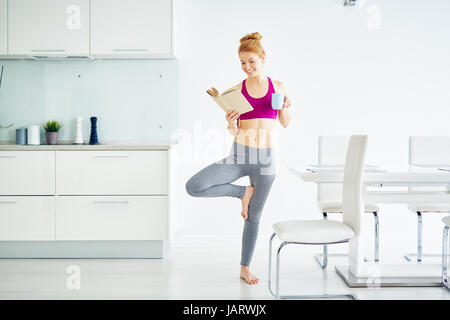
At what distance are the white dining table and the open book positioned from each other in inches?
18.6

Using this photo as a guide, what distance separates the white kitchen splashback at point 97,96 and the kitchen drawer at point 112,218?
714 millimetres

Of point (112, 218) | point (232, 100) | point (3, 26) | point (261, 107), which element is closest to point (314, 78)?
point (261, 107)

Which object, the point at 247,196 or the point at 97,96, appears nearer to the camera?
the point at 247,196

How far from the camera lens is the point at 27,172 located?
350 cm

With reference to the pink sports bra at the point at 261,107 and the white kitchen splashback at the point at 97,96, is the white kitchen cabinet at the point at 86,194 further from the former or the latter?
the pink sports bra at the point at 261,107

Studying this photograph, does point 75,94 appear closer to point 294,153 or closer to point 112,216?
point 112,216

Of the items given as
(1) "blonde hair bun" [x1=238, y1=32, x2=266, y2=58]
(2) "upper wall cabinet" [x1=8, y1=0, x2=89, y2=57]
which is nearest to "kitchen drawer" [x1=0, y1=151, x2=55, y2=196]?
(2) "upper wall cabinet" [x1=8, y1=0, x2=89, y2=57]

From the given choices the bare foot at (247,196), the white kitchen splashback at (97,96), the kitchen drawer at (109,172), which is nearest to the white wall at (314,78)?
the white kitchen splashback at (97,96)

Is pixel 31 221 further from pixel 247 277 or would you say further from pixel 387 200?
pixel 387 200

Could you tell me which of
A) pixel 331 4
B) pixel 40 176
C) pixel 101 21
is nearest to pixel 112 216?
pixel 40 176

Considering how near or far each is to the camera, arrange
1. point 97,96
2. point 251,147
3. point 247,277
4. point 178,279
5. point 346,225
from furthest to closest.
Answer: point 97,96 → point 178,279 → point 247,277 → point 251,147 → point 346,225

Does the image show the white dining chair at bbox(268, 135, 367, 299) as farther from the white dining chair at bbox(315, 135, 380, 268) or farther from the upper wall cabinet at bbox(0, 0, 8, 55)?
the upper wall cabinet at bbox(0, 0, 8, 55)

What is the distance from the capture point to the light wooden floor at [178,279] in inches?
109

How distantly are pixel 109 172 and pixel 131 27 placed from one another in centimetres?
114
